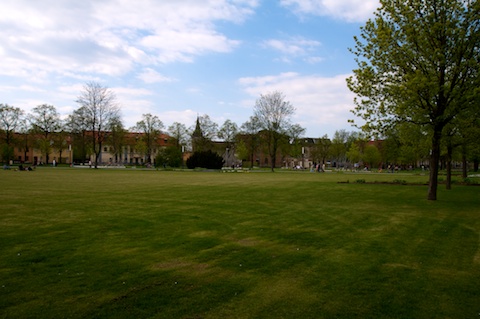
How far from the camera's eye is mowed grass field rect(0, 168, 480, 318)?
5.29 meters

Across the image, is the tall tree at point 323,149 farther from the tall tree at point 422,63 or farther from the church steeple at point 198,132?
the tall tree at point 422,63

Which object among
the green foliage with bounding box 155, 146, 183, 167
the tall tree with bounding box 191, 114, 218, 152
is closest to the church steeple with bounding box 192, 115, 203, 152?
the tall tree with bounding box 191, 114, 218, 152

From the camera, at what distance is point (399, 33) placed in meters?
18.3

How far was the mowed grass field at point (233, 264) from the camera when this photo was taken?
5285 mm

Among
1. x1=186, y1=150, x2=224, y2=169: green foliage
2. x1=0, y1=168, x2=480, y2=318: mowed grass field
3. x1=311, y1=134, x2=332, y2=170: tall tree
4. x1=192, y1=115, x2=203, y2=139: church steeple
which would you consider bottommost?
x1=0, y1=168, x2=480, y2=318: mowed grass field

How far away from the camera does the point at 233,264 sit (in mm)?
7227

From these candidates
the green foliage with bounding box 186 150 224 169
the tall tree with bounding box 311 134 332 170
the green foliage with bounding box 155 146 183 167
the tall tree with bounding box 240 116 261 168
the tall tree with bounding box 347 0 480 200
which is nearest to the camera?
the tall tree with bounding box 347 0 480 200

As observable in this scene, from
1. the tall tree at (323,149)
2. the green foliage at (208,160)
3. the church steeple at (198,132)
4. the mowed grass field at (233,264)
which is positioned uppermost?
the church steeple at (198,132)

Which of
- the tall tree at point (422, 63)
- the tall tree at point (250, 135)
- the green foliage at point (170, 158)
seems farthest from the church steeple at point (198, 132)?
the tall tree at point (422, 63)

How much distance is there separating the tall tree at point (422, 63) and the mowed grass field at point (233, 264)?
21.2ft

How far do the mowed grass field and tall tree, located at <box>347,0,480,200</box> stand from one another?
6.46 m

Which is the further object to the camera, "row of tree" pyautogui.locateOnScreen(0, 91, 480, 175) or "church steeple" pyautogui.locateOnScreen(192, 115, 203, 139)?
"church steeple" pyautogui.locateOnScreen(192, 115, 203, 139)

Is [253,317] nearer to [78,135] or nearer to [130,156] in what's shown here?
[78,135]

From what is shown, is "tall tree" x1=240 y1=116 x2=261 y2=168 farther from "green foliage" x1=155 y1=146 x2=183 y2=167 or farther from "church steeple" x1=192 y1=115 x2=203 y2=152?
"green foliage" x1=155 y1=146 x2=183 y2=167
